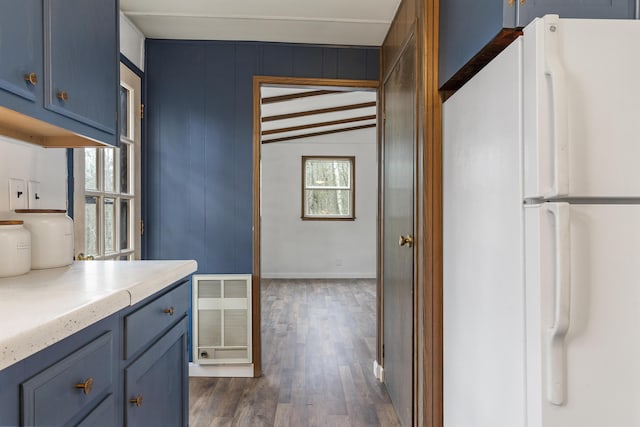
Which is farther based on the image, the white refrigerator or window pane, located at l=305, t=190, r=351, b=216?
window pane, located at l=305, t=190, r=351, b=216

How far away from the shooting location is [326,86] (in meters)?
2.88

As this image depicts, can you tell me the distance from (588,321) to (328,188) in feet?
21.0

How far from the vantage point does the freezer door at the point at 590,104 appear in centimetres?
101

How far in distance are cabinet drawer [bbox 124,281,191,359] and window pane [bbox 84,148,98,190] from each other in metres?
0.92

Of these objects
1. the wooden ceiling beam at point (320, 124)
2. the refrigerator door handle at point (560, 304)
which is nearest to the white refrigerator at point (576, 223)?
the refrigerator door handle at point (560, 304)

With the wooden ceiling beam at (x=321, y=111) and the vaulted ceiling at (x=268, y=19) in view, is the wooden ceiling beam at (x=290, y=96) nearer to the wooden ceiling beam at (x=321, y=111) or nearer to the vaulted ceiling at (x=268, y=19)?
the wooden ceiling beam at (x=321, y=111)

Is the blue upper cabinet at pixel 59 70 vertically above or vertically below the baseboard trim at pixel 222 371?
above

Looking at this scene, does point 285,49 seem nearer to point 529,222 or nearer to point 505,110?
point 505,110

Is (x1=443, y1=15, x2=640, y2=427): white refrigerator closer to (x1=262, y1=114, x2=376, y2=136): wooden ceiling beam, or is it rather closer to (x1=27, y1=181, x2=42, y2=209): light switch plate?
(x1=27, y1=181, x2=42, y2=209): light switch plate

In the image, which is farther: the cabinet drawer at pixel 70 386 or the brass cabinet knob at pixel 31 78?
the brass cabinet knob at pixel 31 78

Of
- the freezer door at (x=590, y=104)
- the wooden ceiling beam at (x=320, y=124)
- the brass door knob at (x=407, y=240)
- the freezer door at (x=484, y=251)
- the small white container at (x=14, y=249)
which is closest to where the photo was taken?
the freezer door at (x=590, y=104)

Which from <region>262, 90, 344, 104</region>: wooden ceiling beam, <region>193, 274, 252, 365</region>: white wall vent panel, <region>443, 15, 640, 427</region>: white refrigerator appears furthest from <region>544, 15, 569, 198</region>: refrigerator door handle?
<region>262, 90, 344, 104</region>: wooden ceiling beam

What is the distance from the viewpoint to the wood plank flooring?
2330 millimetres

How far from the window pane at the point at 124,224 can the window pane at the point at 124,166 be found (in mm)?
85
